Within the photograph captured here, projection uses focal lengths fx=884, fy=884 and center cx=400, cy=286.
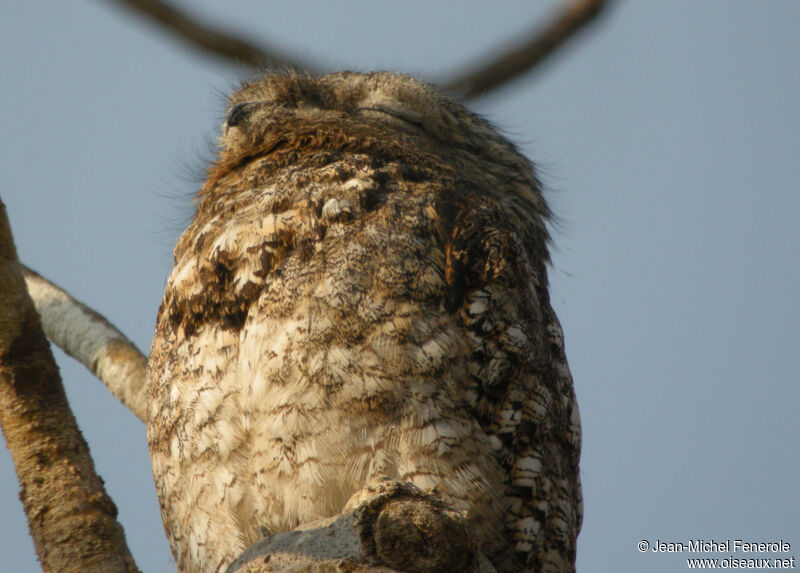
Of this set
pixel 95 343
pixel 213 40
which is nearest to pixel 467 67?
pixel 213 40

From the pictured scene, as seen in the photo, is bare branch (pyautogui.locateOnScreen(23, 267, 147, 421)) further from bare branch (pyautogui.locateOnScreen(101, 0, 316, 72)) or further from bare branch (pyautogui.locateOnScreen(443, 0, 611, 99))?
bare branch (pyautogui.locateOnScreen(443, 0, 611, 99))

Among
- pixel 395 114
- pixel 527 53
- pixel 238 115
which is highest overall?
pixel 527 53

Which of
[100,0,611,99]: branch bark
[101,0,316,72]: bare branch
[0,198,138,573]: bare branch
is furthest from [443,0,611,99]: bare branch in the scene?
[0,198,138,573]: bare branch

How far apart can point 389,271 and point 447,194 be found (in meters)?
0.54

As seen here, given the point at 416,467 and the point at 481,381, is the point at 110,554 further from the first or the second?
the point at 481,381

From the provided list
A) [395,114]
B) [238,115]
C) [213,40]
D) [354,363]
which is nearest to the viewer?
[354,363]

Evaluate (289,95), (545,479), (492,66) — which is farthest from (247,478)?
(492,66)

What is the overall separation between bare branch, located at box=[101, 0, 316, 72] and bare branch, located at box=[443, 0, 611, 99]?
85cm

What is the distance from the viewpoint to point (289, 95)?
4.14 metres

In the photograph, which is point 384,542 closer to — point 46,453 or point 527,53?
point 46,453

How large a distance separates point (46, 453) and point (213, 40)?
2.32 meters

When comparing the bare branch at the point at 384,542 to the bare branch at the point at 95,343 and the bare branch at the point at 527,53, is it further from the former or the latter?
the bare branch at the point at 527,53

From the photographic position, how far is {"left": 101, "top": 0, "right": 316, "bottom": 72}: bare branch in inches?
175

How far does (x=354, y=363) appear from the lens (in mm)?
2859
